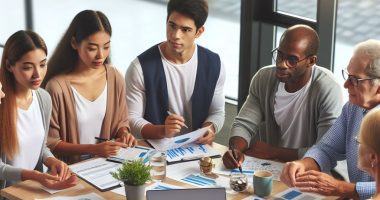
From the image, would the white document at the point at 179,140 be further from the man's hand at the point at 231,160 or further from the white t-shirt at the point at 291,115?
the white t-shirt at the point at 291,115

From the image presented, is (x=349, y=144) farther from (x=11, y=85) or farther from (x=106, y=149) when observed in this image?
(x=11, y=85)

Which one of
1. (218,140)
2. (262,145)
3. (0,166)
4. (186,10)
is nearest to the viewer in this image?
(0,166)

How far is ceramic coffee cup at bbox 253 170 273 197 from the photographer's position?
2.77m

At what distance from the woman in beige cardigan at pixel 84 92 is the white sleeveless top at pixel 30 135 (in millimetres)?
149

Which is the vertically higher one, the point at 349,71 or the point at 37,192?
the point at 349,71

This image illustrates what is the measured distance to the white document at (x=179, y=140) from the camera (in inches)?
128

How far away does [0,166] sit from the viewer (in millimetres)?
3041

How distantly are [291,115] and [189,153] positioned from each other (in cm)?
59

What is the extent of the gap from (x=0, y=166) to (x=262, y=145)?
4.09ft

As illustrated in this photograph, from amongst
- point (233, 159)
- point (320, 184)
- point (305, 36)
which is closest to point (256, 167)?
point (233, 159)

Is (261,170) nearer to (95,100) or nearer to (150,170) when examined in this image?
(150,170)

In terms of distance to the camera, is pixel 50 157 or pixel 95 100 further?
pixel 95 100

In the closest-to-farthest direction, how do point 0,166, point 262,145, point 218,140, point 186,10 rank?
point 0,166, point 262,145, point 186,10, point 218,140

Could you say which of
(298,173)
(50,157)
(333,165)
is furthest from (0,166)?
(333,165)
